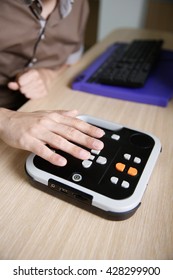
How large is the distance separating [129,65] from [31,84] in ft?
0.94

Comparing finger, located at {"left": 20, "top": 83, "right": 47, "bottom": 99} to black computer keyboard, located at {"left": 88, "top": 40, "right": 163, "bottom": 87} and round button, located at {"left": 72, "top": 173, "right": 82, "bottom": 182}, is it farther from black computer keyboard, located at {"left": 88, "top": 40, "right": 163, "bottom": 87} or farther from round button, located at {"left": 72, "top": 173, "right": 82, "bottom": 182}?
round button, located at {"left": 72, "top": 173, "right": 82, "bottom": 182}

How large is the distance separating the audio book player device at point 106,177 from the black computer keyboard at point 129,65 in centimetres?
26

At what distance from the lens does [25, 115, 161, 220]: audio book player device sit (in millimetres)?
364

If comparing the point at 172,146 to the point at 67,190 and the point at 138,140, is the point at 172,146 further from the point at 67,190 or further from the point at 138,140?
the point at 67,190

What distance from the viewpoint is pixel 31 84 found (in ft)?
2.19

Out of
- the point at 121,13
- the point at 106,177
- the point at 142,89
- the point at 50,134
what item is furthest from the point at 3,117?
the point at 121,13

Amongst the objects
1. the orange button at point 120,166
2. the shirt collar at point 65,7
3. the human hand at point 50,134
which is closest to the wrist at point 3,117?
the human hand at point 50,134

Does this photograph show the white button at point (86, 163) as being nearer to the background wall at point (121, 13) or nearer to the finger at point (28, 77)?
the finger at point (28, 77)

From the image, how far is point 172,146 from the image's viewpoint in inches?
20.4

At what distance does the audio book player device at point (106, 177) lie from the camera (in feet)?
1.19

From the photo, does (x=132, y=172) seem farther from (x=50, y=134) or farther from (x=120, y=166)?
(x=50, y=134)

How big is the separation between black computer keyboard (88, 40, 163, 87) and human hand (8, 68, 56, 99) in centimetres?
13

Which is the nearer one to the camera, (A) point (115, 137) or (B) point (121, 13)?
(A) point (115, 137)

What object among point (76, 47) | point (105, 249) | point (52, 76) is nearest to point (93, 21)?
point (76, 47)
